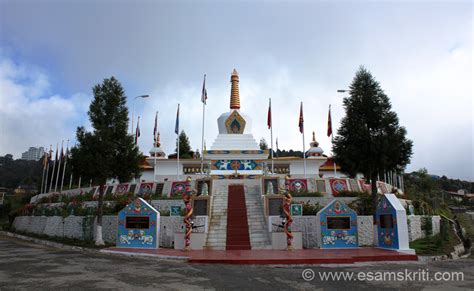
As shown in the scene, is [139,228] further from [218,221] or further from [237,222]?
[237,222]

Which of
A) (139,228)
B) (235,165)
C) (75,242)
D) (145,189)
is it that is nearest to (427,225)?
(139,228)

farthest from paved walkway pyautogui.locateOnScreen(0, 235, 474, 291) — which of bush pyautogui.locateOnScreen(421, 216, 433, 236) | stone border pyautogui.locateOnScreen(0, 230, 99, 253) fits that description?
bush pyautogui.locateOnScreen(421, 216, 433, 236)

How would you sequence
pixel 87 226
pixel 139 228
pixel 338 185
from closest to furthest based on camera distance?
pixel 139 228, pixel 87 226, pixel 338 185

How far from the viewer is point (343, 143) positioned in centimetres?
1984

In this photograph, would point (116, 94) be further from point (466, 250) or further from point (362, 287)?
point (466, 250)

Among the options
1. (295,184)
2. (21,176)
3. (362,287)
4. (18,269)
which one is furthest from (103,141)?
(21,176)

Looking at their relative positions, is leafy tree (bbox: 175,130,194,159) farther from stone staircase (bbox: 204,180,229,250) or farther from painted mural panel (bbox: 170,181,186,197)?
stone staircase (bbox: 204,180,229,250)

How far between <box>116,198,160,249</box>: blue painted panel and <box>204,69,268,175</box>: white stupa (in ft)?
47.7

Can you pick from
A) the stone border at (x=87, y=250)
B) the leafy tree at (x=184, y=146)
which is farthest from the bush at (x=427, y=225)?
the leafy tree at (x=184, y=146)

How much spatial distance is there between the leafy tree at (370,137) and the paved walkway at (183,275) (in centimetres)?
623

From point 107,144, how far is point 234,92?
20.3 metres

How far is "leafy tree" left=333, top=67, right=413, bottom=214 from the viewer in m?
18.7

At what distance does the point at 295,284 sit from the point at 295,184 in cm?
1558

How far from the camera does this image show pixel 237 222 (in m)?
18.7
